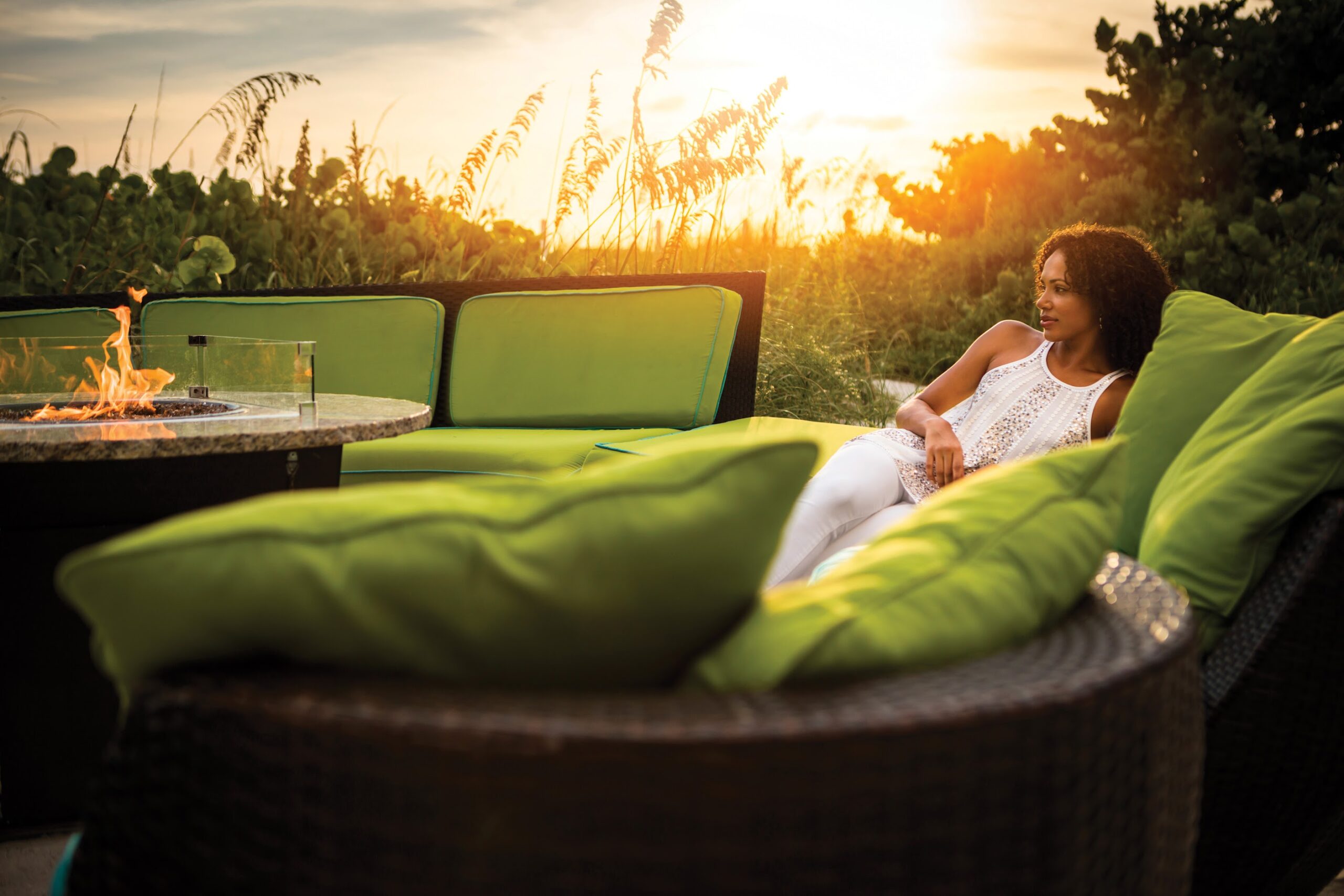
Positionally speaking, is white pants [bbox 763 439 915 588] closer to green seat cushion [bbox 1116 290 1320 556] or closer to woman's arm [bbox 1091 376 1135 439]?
woman's arm [bbox 1091 376 1135 439]

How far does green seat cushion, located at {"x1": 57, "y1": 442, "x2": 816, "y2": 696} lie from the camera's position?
0.54 m

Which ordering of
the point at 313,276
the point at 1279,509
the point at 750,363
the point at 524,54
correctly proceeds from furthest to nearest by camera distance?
the point at 524,54
the point at 313,276
the point at 750,363
the point at 1279,509

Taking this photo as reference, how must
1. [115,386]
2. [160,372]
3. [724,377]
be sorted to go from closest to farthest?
[115,386] < [160,372] < [724,377]

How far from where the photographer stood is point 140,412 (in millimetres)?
1811

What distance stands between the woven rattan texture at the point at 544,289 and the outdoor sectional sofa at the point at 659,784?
2569 mm

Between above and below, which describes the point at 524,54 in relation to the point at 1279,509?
above

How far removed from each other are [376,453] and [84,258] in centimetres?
231

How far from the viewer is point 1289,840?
3.27 ft

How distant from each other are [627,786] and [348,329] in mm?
3118

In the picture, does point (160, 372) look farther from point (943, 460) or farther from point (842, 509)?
point (943, 460)

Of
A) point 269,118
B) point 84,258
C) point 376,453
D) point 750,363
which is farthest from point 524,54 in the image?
point 376,453

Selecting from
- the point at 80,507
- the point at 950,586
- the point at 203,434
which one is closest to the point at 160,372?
the point at 80,507

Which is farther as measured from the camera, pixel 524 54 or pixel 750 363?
pixel 524 54

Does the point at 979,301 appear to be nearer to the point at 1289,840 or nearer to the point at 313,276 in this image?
the point at 313,276
